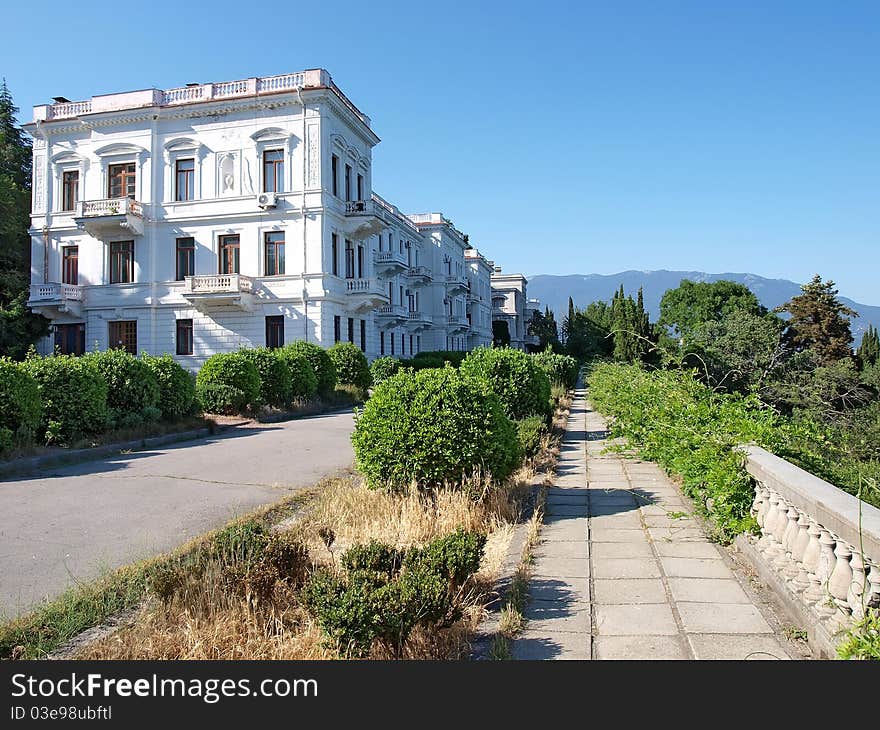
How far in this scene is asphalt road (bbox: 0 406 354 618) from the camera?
5066 millimetres

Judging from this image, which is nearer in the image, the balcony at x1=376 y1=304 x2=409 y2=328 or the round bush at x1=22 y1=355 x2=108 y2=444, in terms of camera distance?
the round bush at x1=22 y1=355 x2=108 y2=444

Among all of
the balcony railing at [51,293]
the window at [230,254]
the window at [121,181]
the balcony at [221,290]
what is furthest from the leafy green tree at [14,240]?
the window at [230,254]

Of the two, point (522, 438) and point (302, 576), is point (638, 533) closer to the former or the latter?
point (302, 576)

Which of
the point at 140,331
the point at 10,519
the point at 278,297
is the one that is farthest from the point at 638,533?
the point at 140,331

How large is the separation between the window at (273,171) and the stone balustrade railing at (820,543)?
3027 centimetres

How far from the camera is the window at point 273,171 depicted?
3169 centimetres

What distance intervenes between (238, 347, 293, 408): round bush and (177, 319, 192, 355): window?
1567 cm

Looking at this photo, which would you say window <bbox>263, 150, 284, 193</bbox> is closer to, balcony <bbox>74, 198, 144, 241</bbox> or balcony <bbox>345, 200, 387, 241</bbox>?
balcony <bbox>345, 200, 387, 241</bbox>

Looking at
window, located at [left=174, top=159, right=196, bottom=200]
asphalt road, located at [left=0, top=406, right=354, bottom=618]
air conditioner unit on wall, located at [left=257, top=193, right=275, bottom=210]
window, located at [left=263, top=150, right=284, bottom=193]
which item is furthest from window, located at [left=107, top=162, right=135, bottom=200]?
asphalt road, located at [left=0, top=406, right=354, bottom=618]

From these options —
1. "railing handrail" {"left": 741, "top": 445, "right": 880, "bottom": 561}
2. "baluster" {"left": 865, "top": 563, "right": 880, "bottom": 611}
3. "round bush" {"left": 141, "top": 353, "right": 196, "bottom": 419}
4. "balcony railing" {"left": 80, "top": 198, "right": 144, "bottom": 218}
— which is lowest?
"baluster" {"left": 865, "top": 563, "right": 880, "bottom": 611}

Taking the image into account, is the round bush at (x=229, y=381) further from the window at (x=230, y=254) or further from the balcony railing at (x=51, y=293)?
the balcony railing at (x=51, y=293)

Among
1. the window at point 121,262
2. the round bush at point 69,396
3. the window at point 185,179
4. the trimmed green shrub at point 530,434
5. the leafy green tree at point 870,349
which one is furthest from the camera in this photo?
the leafy green tree at point 870,349

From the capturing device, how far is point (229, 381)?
1636cm

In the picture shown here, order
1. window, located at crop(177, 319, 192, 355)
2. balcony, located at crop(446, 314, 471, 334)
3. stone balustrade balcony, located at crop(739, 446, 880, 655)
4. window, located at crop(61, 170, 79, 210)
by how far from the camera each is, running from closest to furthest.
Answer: stone balustrade balcony, located at crop(739, 446, 880, 655)
window, located at crop(177, 319, 192, 355)
window, located at crop(61, 170, 79, 210)
balcony, located at crop(446, 314, 471, 334)
